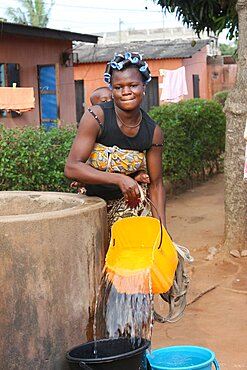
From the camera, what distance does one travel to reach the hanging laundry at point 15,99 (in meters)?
12.2

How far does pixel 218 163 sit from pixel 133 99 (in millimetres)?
9529

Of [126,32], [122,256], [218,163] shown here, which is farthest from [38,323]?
[126,32]

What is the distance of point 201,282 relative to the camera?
613 cm

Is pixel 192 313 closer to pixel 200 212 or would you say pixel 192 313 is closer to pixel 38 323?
pixel 38 323

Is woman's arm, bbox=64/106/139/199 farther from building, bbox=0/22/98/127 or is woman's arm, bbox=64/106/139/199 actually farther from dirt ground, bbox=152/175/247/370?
building, bbox=0/22/98/127

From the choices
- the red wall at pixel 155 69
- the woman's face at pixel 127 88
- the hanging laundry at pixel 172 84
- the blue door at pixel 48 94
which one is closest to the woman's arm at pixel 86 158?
the woman's face at pixel 127 88

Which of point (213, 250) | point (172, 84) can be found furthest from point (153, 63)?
point (213, 250)

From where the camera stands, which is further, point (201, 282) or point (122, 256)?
point (201, 282)

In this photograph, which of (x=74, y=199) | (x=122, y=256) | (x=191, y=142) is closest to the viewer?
(x=122, y=256)

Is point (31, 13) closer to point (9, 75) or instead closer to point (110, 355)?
point (9, 75)

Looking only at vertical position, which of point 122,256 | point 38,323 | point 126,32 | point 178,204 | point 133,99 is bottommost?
point 178,204

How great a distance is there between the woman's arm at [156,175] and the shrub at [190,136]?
21.4ft

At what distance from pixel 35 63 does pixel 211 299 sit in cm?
947

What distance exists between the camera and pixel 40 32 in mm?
13250
